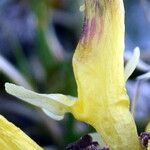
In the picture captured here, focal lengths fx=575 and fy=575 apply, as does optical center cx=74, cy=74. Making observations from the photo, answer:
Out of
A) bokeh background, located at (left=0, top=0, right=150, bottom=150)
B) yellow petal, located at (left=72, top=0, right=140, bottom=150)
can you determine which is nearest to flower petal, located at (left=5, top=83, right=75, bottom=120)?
yellow petal, located at (left=72, top=0, right=140, bottom=150)

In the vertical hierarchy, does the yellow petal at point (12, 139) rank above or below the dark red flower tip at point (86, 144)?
above

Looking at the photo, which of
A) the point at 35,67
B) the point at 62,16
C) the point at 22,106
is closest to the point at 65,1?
the point at 62,16

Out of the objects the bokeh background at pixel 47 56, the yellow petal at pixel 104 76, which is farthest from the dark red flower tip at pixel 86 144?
the bokeh background at pixel 47 56

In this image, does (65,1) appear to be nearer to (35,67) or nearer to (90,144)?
(35,67)

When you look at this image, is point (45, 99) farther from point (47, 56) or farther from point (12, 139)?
point (47, 56)

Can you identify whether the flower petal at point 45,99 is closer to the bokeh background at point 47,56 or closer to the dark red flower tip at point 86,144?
the dark red flower tip at point 86,144

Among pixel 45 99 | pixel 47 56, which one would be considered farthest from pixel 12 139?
pixel 47 56

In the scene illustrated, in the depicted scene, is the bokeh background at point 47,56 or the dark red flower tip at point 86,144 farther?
the bokeh background at point 47,56

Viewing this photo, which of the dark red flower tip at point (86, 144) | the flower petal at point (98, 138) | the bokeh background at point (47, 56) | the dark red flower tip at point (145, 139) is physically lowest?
the bokeh background at point (47, 56)
